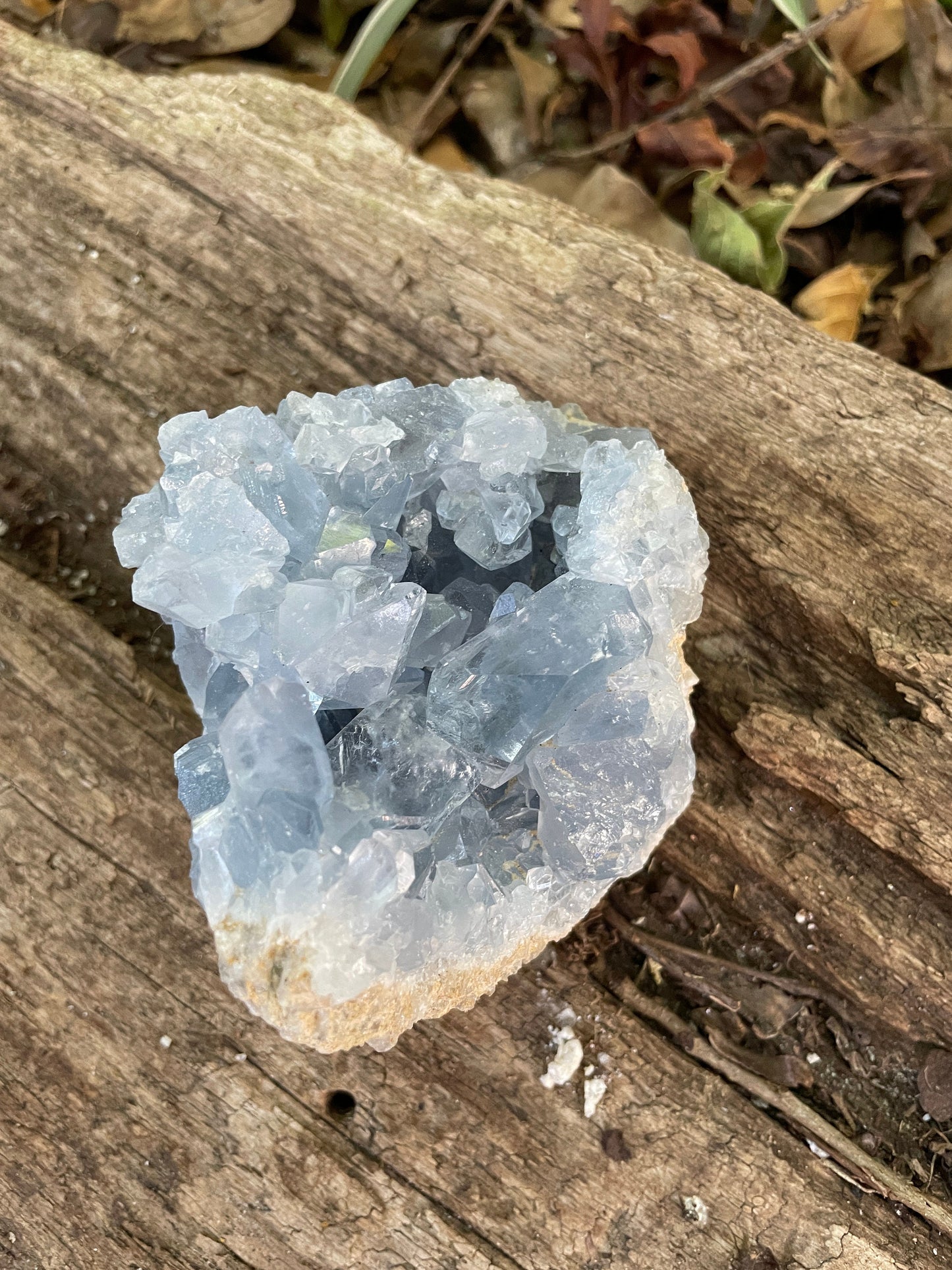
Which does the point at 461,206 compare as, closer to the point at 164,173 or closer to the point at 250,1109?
the point at 164,173

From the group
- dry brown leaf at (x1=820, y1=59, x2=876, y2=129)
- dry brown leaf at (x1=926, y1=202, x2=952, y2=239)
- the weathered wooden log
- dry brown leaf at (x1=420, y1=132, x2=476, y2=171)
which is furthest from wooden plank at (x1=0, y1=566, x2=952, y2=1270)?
dry brown leaf at (x1=820, y1=59, x2=876, y2=129)

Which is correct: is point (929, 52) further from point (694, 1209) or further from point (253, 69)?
point (694, 1209)

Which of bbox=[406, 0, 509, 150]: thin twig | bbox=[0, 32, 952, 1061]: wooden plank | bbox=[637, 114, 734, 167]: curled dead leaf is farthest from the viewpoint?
bbox=[406, 0, 509, 150]: thin twig

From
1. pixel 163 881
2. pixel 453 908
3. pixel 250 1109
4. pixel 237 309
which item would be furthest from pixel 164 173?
pixel 250 1109

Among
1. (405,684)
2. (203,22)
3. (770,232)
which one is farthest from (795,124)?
(405,684)

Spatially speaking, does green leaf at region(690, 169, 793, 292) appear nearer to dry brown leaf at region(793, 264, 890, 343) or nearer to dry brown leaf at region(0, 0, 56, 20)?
dry brown leaf at region(793, 264, 890, 343)
